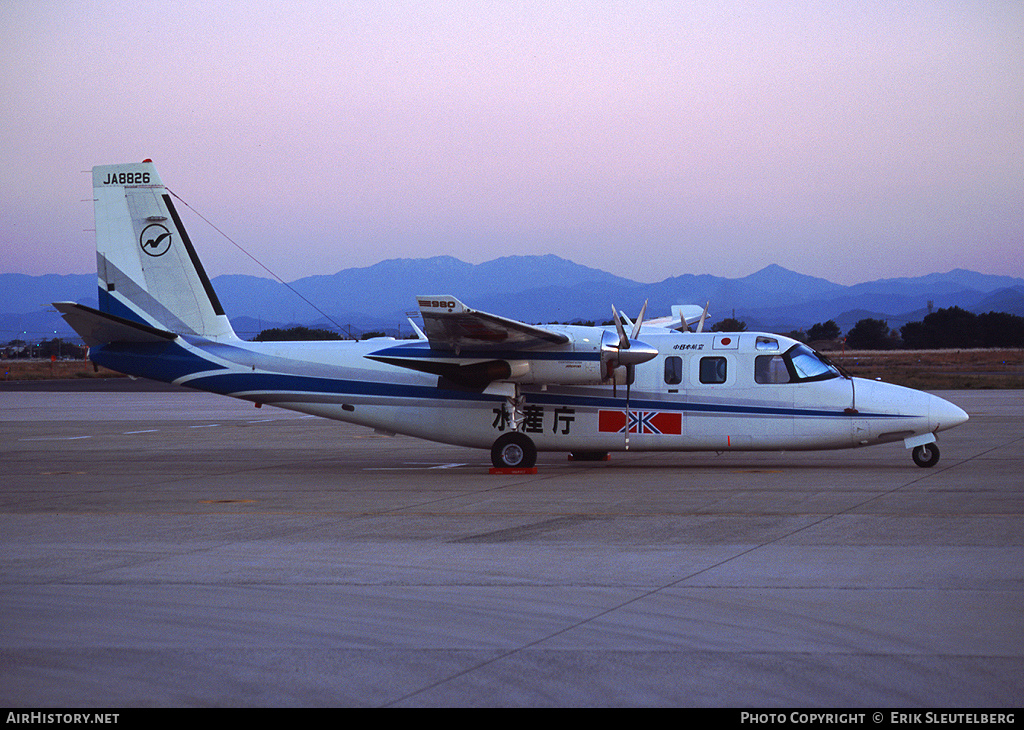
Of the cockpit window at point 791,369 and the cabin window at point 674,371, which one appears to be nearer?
the cockpit window at point 791,369

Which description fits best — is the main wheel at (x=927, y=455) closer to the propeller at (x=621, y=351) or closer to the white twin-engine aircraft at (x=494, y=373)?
the white twin-engine aircraft at (x=494, y=373)

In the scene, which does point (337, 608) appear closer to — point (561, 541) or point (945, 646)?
point (561, 541)

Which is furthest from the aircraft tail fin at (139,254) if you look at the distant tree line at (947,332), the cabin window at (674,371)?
the distant tree line at (947,332)

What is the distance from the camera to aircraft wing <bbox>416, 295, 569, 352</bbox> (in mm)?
17359

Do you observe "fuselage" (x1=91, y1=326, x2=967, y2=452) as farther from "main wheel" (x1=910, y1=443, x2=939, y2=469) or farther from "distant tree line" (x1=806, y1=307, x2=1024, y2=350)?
"distant tree line" (x1=806, y1=307, x2=1024, y2=350)

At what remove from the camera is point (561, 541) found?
11211 mm

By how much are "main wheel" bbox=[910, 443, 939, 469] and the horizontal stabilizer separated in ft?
48.7

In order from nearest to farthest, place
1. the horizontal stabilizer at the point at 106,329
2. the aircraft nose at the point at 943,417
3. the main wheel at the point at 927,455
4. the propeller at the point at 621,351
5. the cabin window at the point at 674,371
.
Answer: the aircraft nose at the point at 943,417
the main wheel at the point at 927,455
the propeller at the point at 621,351
the horizontal stabilizer at the point at 106,329
the cabin window at the point at 674,371

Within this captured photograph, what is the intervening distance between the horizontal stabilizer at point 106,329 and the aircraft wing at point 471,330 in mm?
5832

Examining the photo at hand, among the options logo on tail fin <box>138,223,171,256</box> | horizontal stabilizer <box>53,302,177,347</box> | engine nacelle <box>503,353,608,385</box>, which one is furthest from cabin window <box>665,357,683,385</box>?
logo on tail fin <box>138,223,171,256</box>

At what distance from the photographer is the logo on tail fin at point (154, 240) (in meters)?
20.6

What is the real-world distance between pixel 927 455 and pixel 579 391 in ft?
21.7

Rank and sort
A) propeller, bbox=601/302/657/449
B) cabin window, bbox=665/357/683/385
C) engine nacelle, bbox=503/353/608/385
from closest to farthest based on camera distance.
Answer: propeller, bbox=601/302/657/449 → engine nacelle, bbox=503/353/608/385 → cabin window, bbox=665/357/683/385

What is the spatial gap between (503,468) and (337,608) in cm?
1144
